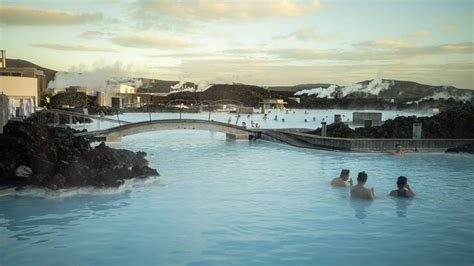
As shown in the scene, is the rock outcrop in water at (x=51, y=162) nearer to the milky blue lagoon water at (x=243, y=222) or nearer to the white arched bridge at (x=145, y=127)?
the milky blue lagoon water at (x=243, y=222)

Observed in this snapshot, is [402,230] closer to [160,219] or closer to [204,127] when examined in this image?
[160,219]

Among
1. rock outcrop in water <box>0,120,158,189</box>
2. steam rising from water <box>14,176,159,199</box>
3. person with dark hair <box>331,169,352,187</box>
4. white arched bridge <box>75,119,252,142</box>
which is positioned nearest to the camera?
steam rising from water <box>14,176,159,199</box>

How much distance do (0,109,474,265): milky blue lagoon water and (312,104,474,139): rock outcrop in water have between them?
9.32 m

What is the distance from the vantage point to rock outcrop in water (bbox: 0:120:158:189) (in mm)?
13195

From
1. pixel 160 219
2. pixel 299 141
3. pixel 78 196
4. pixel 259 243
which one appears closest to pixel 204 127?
pixel 299 141

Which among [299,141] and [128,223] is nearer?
[128,223]

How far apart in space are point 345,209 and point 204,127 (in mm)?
18819

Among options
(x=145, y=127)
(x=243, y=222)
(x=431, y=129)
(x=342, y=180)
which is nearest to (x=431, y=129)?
(x=431, y=129)

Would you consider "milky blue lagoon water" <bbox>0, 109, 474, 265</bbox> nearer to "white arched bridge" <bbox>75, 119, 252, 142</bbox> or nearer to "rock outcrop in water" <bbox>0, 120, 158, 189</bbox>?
"rock outcrop in water" <bbox>0, 120, 158, 189</bbox>

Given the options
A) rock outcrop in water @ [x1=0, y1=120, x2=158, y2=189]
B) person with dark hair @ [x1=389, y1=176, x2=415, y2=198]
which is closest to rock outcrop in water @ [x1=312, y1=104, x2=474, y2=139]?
person with dark hair @ [x1=389, y1=176, x2=415, y2=198]

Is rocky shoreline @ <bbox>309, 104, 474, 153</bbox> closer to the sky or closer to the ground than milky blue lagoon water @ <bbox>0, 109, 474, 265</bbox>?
closer to the sky

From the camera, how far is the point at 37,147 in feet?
47.4

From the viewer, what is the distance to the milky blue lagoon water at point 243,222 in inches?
314

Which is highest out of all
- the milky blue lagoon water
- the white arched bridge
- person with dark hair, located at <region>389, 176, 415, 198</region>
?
the white arched bridge
